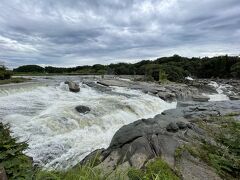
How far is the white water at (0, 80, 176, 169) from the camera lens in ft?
26.2

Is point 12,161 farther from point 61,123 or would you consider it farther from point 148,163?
point 61,123

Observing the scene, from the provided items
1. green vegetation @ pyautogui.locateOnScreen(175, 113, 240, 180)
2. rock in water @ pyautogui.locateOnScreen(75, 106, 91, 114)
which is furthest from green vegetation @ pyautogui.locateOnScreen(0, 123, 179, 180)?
rock in water @ pyautogui.locateOnScreen(75, 106, 91, 114)

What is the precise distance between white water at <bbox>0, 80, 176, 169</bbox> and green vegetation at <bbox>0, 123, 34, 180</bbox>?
6.16 feet

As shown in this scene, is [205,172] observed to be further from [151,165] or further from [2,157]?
[2,157]

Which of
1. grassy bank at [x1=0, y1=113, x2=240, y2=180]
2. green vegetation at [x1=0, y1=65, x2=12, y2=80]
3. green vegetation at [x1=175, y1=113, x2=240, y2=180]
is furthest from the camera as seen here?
green vegetation at [x1=0, y1=65, x2=12, y2=80]

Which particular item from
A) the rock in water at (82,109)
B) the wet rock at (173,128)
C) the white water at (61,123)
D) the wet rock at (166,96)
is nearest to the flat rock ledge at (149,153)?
the wet rock at (173,128)

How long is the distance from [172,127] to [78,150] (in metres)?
3.54

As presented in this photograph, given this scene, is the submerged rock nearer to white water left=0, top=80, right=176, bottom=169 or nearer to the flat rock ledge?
white water left=0, top=80, right=176, bottom=169

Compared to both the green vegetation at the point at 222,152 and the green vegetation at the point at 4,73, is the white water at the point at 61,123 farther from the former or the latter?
the green vegetation at the point at 4,73

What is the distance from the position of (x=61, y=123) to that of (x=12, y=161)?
22.5 feet

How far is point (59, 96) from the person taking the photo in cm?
1739

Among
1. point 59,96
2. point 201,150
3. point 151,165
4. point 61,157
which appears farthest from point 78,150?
point 59,96

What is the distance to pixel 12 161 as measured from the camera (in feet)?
11.8

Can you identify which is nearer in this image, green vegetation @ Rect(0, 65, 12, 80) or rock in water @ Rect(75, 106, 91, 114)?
rock in water @ Rect(75, 106, 91, 114)
